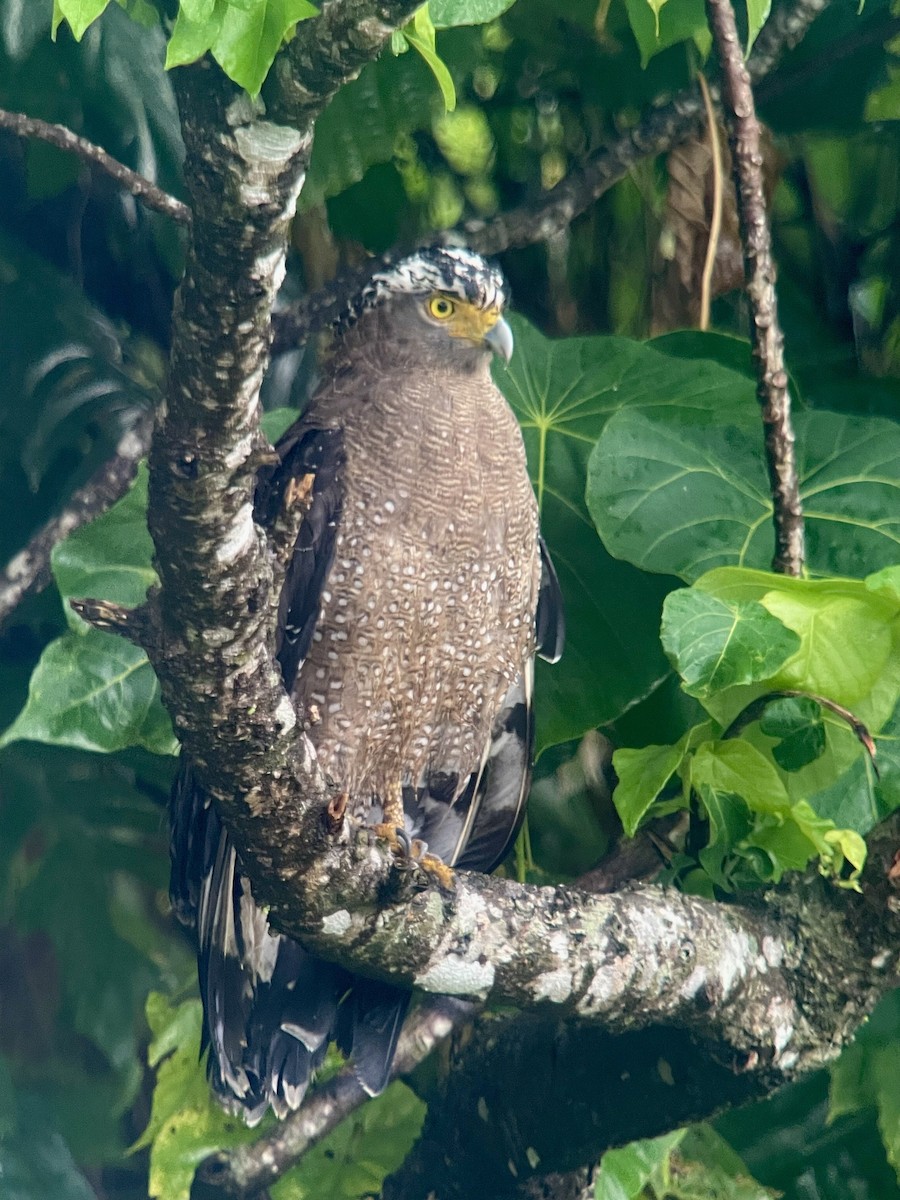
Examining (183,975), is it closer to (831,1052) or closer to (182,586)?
(831,1052)

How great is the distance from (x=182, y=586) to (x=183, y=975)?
129cm

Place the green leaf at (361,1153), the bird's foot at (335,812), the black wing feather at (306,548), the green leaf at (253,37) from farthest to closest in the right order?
the green leaf at (361,1153) < the black wing feather at (306,548) < the bird's foot at (335,812) < the green leaf at (253,37)

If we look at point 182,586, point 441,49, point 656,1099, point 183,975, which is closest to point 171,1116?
point 183,975

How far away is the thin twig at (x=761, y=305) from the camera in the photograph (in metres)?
1.50

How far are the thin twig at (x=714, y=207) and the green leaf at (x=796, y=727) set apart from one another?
782mm

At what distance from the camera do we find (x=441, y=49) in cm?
199

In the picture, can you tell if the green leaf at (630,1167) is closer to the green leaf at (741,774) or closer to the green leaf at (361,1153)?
the green leaf at (361,1153)

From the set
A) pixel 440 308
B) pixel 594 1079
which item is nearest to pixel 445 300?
pixel 440 308

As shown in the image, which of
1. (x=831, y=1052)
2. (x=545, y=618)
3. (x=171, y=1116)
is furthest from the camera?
(x=171, y=1116)

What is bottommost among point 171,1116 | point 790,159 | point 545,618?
point 171,1116

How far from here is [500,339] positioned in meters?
1.73

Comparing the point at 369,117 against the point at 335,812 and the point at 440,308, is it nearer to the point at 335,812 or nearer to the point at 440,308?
the point at 440,308

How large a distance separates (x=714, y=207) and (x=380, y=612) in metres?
0.90

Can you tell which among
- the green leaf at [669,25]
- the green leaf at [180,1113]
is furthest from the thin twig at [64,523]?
the green leaf at [669,25]
